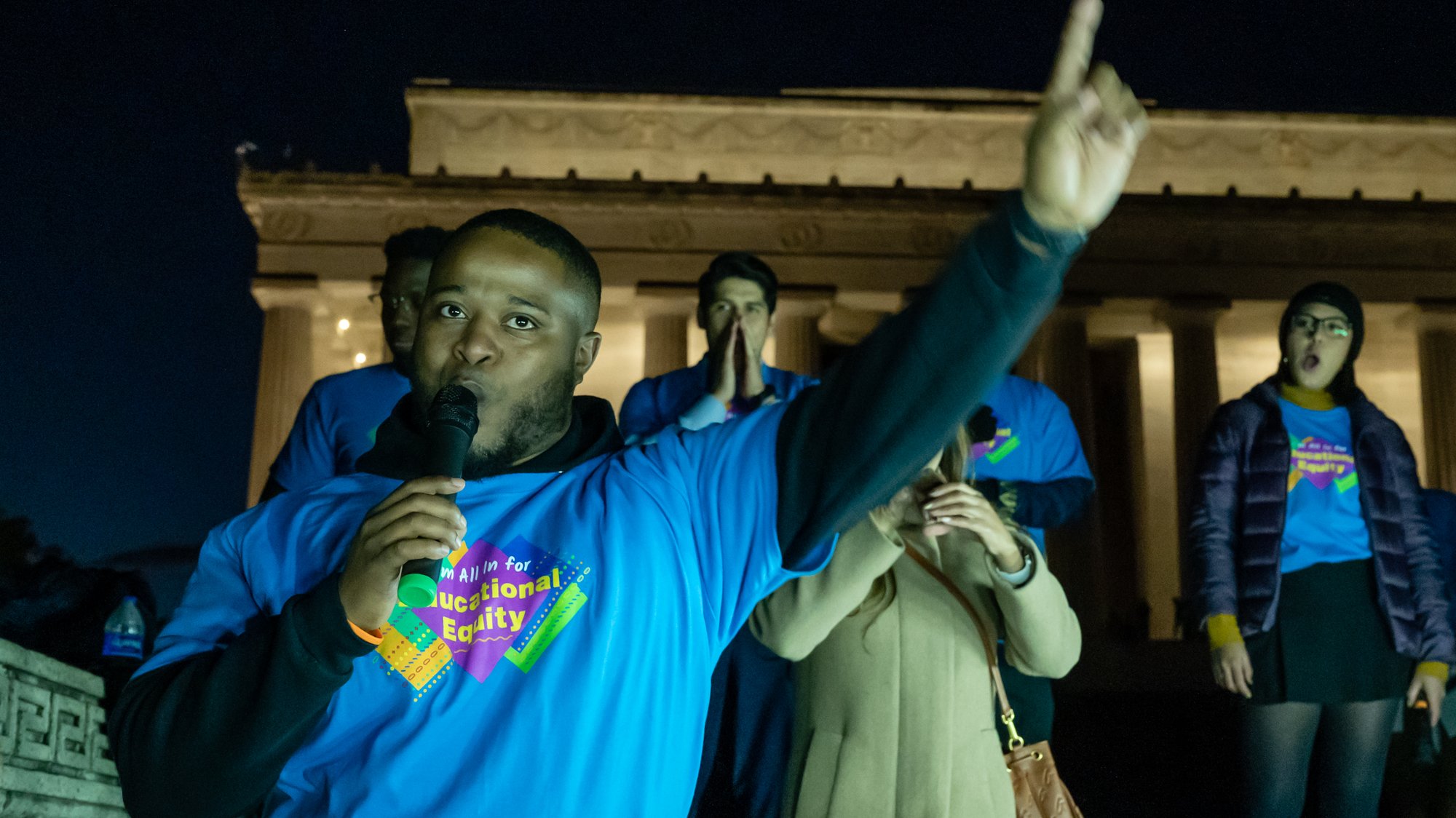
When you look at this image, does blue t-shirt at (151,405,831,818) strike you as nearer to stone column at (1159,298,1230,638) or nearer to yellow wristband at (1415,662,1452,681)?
yellow wristband at (1415,662,1452,681)

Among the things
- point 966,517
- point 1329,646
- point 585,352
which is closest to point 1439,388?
point 1329,646

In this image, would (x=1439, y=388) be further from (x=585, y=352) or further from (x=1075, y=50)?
(x=1075, y=50)

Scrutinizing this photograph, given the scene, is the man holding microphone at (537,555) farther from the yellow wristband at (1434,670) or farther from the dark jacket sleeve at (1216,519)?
the yellow wristband at (1434,670)

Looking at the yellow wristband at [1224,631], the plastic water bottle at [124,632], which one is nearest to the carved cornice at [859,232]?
the plastic water bottle at [124,632]

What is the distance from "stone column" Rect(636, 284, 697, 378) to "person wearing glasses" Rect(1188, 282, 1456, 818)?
A: 24.4m

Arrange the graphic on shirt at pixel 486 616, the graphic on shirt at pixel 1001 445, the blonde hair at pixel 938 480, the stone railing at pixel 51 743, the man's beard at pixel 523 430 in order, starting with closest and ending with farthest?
the graphic on shirt at pixel 486 616
the man's beard at pixel 523 430
the blonde hair at pixel 938 480
the stone railing at pixel 51 743
the graphic on shirt at pixel 1001 445

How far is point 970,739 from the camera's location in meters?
4.47

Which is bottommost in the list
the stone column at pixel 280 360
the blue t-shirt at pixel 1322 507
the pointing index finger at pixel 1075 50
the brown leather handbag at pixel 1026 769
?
the brown leather handbag at pixel 1026 769

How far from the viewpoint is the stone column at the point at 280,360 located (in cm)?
3056

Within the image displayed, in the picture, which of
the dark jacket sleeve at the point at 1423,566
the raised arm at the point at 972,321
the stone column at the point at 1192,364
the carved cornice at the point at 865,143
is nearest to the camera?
the raised arm at the point at 972,321

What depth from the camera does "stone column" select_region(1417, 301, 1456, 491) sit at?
31.1 m

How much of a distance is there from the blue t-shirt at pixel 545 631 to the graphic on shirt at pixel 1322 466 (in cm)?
484

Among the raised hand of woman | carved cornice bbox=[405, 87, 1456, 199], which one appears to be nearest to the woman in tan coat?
the raised hand of woman

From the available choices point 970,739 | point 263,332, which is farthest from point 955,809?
point 263,332
